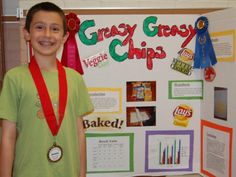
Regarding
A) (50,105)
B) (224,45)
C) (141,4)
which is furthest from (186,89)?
(50,105)

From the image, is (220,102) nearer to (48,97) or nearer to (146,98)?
(146,98)

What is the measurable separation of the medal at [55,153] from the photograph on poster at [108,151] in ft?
1.57

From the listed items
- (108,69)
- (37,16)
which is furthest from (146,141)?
(37,16)

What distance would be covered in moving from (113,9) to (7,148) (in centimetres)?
85

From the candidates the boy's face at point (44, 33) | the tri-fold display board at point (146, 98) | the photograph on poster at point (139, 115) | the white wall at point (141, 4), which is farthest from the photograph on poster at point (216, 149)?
the boy's face at point (44, 33)

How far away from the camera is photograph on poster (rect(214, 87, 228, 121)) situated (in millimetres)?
1510

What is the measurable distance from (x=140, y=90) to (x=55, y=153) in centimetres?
64

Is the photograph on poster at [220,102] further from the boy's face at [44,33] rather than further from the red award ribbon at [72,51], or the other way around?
the boy's face at [44,33]

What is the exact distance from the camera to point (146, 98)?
1.71 metres

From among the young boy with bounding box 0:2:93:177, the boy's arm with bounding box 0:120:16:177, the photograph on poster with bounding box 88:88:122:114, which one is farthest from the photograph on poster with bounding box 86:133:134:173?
the boy's arm with bounding box 0:120:16:177

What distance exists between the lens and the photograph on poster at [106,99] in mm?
1679

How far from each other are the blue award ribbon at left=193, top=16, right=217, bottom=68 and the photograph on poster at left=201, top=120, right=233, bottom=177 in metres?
0.30

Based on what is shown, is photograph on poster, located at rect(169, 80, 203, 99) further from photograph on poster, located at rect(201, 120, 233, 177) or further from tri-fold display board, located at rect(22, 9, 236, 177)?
photograph on poster, located at rect(201, 120, 233, 177)

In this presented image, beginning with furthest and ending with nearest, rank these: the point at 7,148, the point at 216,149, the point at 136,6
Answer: the point at 136,6 → the point at 216,149 → the point at 7,148
